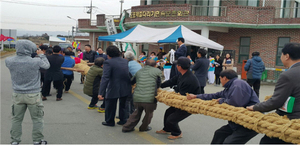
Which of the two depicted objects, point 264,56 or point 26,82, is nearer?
point 26,82

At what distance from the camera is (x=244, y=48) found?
57.1 ft

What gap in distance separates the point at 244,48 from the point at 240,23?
2094 mm

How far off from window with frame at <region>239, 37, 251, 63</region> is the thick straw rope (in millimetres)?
14500

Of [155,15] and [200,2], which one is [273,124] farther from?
[200,2]

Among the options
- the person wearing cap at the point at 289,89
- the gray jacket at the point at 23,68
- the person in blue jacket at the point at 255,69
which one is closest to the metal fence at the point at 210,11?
the person in blue jacket at the point at 255,69

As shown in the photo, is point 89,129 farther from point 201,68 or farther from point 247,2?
point 247,2

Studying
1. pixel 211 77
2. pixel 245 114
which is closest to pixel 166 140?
pixel 245 114

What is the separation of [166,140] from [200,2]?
52.6ft

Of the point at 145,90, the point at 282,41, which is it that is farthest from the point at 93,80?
A: the point at 282,41

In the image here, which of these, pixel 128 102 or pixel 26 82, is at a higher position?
pixel 26 82

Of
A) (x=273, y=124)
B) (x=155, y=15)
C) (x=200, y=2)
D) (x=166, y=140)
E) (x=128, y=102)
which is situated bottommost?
(x=166, y=140)

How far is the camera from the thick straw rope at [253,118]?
2.69 metres

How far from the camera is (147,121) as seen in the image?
5.05m

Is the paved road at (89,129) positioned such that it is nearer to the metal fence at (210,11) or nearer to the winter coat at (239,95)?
the winter coat at (239,95)
